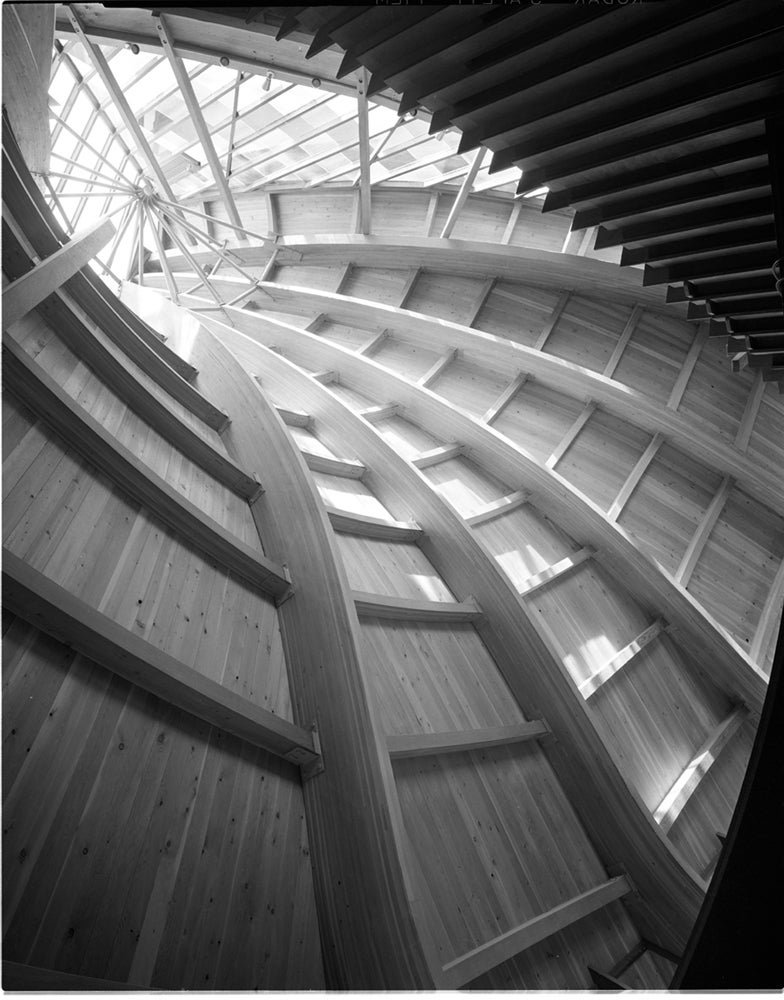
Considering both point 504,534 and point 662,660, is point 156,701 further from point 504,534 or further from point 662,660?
point 662,660

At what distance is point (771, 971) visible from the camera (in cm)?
355

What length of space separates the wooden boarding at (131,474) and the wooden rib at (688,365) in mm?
6992

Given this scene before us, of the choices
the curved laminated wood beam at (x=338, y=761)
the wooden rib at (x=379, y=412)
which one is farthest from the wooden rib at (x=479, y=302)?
the curved laminated wood beam at (x=338, y=761)

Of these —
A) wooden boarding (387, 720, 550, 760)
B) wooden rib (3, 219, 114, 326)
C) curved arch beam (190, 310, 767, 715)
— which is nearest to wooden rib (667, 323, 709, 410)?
curved arch beam (190, 310, 767, 715)

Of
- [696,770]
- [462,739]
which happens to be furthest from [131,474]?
→ [696,770]

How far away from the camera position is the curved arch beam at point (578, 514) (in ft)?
33.0

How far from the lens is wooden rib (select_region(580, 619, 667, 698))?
30.7ft

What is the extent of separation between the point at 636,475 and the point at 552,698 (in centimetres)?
426

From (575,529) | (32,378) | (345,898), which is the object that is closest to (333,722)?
(345,898)

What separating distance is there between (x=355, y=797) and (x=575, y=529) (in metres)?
6.52

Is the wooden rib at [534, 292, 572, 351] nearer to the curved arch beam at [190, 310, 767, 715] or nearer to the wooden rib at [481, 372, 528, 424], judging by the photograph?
the wooden rib at [481, 372, 528, 424]

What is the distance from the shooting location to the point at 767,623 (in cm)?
1009

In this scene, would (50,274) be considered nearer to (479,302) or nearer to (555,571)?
(555,571)

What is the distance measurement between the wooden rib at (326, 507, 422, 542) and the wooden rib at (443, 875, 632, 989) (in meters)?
5.04
